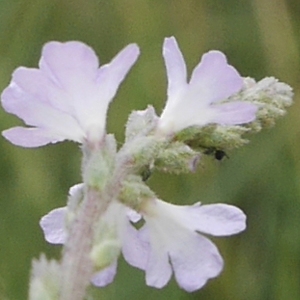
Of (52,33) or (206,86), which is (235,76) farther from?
(52,33)

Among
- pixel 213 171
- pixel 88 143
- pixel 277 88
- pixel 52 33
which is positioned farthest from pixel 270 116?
pixel 52 33

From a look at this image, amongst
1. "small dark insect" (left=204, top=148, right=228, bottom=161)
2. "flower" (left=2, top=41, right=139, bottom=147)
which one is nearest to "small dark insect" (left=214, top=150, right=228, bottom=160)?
"small dark insect" (left=204, top=148, right=228, bottom=161)

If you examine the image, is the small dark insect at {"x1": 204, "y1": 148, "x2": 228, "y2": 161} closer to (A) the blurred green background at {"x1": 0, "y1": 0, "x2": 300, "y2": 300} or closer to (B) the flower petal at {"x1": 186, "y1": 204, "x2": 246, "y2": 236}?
(B) the flower petal at {"x1": 186, "y1": 204, "x2": 246, "y2": 236}

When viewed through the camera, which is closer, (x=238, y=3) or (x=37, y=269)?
(x=37, y=269)

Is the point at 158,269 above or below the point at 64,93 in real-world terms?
below

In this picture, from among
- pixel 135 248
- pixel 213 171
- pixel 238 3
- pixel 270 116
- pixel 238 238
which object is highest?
pixel 238 3

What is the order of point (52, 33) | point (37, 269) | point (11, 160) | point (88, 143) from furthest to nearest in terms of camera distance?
point (52, 33)
point (11, 160)
point (88, 143)
point (37, 269)

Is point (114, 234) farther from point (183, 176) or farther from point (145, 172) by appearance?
point (183, 176)

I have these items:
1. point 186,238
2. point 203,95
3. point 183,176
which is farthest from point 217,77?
point 183,176
